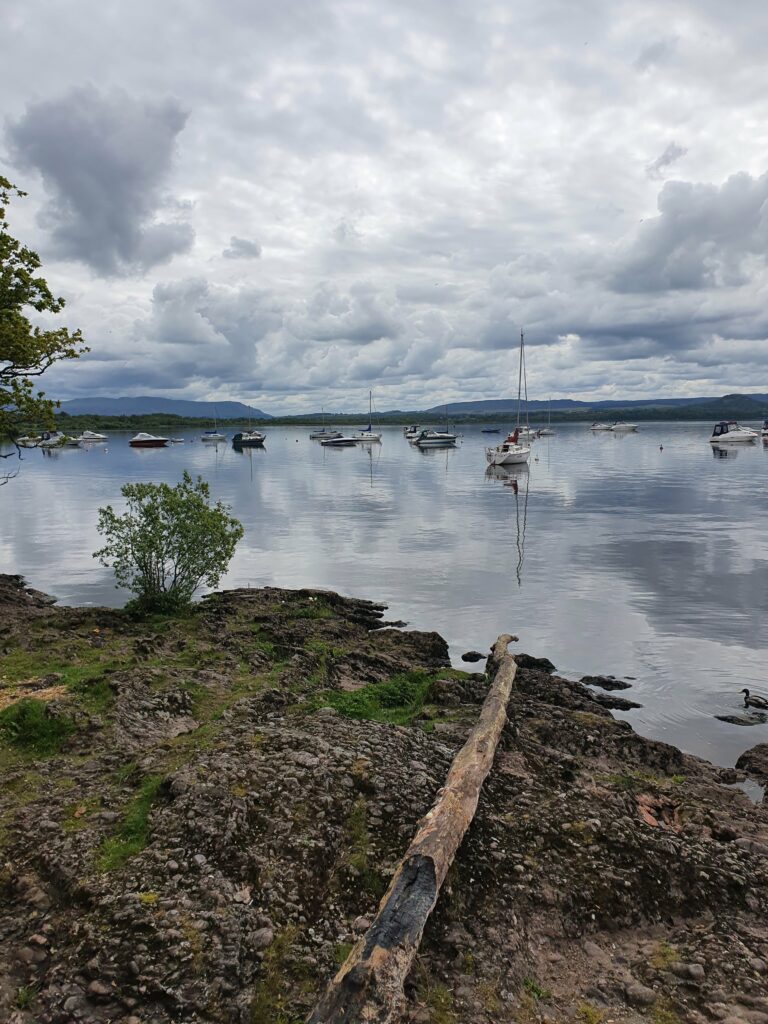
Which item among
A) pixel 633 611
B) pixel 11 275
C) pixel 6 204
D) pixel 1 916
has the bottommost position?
pixel 633 611

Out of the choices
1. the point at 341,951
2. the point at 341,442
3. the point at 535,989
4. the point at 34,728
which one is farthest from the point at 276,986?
the point at 341,442

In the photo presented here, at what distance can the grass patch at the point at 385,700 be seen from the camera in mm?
13961

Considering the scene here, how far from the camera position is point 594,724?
47.9 ft

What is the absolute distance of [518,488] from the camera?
228 ft

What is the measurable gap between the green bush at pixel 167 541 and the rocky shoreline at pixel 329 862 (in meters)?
6.69

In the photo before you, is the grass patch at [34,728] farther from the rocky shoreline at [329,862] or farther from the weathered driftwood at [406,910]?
the weathered driftwood at [406,910]

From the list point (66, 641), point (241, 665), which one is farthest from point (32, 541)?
point (241, 665)

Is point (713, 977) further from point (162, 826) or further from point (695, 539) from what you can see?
point (695, 539)

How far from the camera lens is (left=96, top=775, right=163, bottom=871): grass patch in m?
8.21

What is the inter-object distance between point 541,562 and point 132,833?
1091 inches

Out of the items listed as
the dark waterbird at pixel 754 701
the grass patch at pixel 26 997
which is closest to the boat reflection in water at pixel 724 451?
the dark waterbird at pixel 754 701

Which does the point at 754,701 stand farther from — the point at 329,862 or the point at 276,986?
the point at 276,986

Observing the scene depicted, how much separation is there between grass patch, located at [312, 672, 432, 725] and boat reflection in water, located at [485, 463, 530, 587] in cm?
1403

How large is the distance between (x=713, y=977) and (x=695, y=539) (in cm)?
3592
